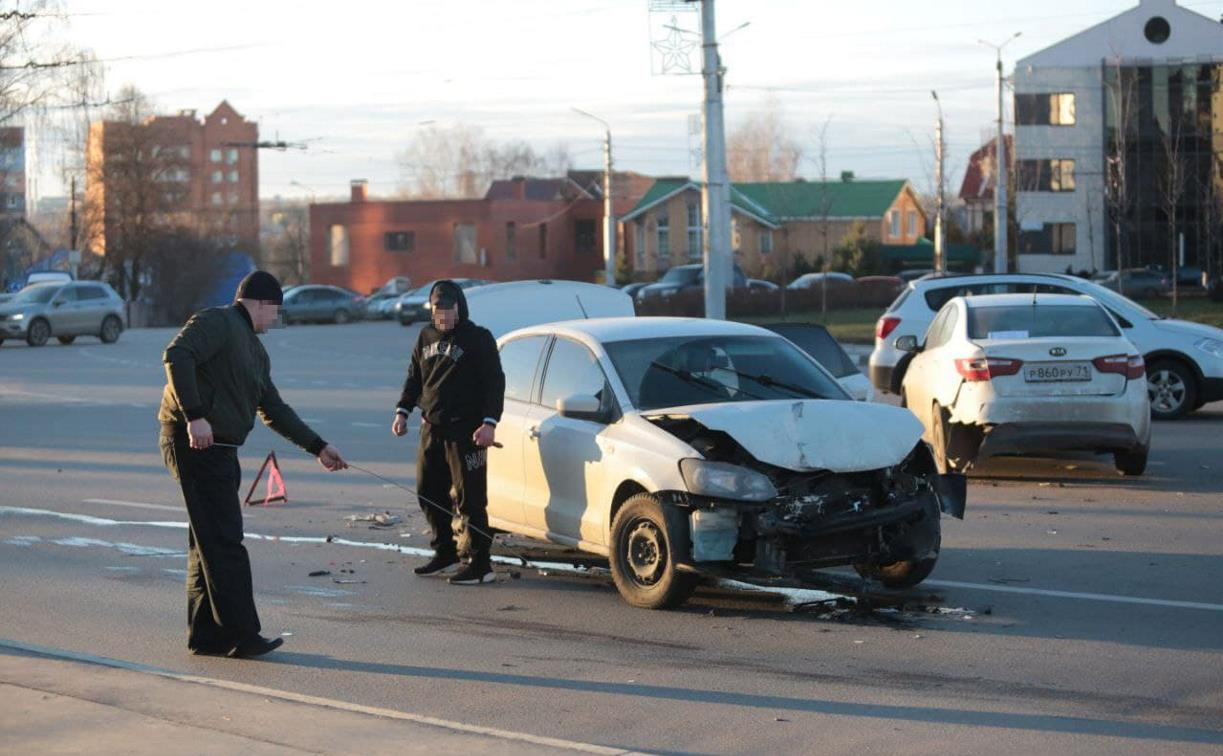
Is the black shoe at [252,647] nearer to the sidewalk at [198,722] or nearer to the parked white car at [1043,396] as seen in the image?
the sidewalk at [198,722]

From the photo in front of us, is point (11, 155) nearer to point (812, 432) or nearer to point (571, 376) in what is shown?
point (571, 376)

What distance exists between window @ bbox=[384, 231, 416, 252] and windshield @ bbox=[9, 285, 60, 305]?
169 ft

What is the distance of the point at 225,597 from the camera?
8.16 m

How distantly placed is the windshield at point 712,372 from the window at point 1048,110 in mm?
70264

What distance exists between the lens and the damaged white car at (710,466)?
8969 millimetres

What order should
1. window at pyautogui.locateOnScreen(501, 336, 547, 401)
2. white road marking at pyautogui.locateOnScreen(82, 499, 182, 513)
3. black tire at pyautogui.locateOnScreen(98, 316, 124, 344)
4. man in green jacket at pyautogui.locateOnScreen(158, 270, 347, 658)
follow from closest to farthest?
man in green jacket at pyautogui.locateOnScreen(158, 270, 347, 658)
window at pyautogui.locateOnScreen(501, 336, 547, 401)
white road marking at pyautogui.locateOnScreen(82, 499, 182, 513)
black tire at pyautogui.locateOnScreen(98, 316, 124, 344)

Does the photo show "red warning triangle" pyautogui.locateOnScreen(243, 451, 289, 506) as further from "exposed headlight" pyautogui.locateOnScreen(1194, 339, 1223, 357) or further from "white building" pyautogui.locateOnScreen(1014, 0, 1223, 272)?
"white building" pyautogui.locateOnScreen(1014, 0, 1223, 272)

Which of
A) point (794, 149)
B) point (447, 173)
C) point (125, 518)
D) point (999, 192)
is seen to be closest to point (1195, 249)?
point (999, 192)

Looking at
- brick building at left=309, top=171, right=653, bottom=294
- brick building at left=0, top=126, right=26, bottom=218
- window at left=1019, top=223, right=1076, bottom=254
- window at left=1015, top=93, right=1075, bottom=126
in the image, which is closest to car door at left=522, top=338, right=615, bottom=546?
brick building at left=0, top=126, right=26, bottom=218

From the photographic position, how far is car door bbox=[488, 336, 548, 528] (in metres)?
10.6

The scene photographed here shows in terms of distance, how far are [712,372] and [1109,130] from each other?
7079 centimetres

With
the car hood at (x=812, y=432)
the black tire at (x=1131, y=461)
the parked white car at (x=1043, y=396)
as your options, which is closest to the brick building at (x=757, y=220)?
the black tire at (x=1131, y=461)

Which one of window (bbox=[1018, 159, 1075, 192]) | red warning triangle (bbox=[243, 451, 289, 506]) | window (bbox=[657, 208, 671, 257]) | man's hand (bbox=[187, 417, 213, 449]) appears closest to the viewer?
man's hand (bbox=[187, 417, 213, 449])

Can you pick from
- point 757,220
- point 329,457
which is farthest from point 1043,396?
point 757,220
